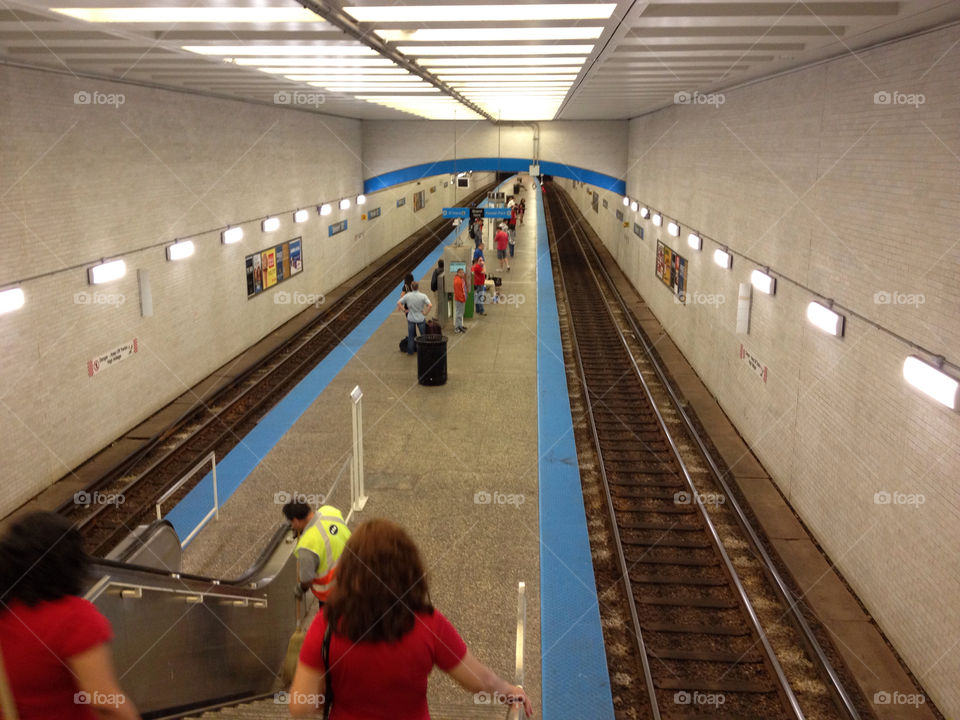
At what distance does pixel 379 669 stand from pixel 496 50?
6.97 m

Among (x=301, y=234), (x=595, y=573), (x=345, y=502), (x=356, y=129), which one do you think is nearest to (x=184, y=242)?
(x=345, y=502)

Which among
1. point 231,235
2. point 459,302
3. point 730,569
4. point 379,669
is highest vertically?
point 231,235

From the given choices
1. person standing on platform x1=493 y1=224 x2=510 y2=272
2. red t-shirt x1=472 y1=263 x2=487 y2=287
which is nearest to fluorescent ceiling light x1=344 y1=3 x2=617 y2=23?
red t-shirt x1=472 y1=263 x2=487 y2=287

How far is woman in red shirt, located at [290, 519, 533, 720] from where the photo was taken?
226 centimetres

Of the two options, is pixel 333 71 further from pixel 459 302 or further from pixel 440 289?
pixel 459 302

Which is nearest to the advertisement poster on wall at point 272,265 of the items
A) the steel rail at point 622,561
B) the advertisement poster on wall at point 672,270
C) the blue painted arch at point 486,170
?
the blue painted arch at point 486,170

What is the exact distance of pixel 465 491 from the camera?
8.79 meters

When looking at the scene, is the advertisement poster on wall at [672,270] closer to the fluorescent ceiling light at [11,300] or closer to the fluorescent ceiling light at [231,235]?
the fluorescent ceiling light at [231,235]

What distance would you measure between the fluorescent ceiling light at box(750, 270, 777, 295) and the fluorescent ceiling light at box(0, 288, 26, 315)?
7.99 meters

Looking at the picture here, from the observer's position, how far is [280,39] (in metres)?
6.81

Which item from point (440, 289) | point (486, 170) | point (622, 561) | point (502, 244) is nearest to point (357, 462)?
point (622, 561)

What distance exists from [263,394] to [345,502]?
4974mm

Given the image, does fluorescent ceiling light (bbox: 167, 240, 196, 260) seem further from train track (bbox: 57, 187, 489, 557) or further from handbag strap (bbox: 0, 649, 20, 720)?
handbag strap (bbox: 0, 649, 20, 720)

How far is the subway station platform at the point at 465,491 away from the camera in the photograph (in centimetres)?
605
